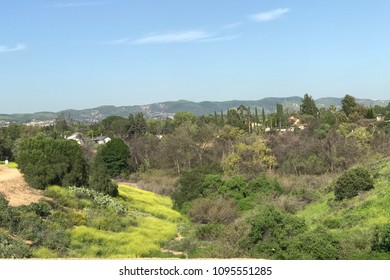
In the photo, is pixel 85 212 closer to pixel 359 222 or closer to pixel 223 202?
pixel 223 202

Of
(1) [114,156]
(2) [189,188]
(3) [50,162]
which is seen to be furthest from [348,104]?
(3) [50,162]

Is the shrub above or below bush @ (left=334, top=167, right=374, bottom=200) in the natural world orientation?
above

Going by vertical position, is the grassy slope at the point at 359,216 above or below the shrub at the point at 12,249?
below

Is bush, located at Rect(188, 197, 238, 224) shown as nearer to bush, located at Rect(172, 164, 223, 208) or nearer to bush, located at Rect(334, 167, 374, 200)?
bush, located at Rect(172, 164, 223, 208)

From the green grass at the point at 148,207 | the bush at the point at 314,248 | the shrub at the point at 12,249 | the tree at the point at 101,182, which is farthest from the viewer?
the tree at the point at 101,182

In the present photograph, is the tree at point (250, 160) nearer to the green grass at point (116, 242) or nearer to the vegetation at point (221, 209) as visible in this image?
the vegetation at point (221, 209)

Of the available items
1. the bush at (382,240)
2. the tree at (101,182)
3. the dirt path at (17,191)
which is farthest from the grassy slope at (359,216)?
the dirt path at (17,191)

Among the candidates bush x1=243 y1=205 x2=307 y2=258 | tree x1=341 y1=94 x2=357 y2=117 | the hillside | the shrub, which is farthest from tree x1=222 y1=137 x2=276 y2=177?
tree x1=341 y1=94 x2=357 y2=117
